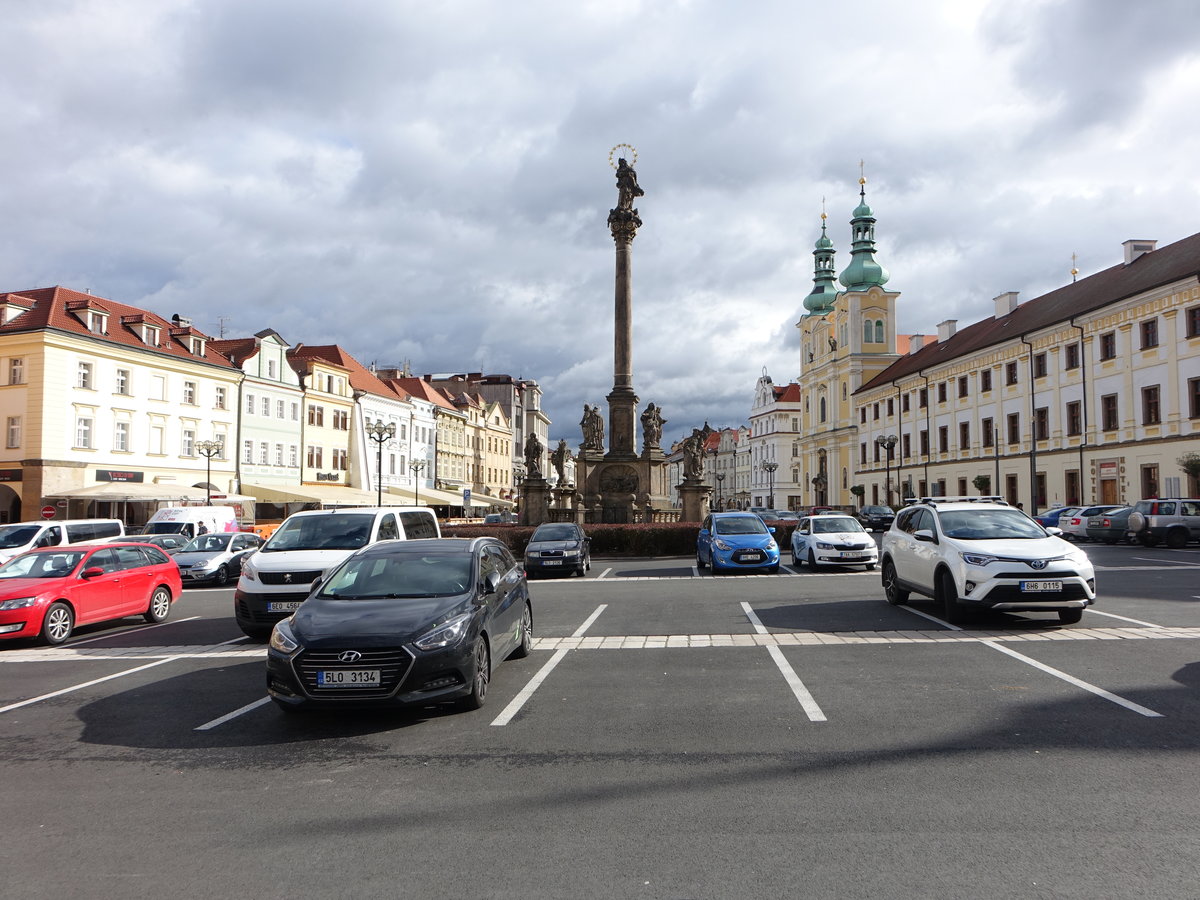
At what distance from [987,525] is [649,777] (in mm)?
8678

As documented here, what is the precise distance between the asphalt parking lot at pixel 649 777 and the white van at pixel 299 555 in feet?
3.32

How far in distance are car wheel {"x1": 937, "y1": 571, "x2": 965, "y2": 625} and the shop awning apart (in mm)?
43290

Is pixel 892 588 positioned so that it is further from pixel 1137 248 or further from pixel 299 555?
pixel 1137 248

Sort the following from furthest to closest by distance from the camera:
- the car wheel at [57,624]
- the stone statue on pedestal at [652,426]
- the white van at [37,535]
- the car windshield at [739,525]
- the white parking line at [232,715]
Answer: the stone statue on pedestal at [652,426], the car windshield at [739,525], the white van at [37,535], the car wheel at [57,624], the white parking line at [232,715]

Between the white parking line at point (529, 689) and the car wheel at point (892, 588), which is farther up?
the car wheel at point (892, 588)

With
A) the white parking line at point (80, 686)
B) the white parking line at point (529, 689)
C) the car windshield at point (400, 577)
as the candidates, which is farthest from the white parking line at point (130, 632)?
the white parking line at point (529, 689)

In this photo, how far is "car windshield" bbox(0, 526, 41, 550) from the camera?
20672 millimetres

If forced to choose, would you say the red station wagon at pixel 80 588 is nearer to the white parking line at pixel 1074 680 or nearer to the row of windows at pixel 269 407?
Result: the white parking line at pixel 1074 680

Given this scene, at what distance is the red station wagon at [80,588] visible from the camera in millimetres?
12477

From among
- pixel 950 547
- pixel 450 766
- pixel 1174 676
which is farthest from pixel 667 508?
pixel 450 766

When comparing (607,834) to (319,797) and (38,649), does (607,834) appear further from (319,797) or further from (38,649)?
(38,649)

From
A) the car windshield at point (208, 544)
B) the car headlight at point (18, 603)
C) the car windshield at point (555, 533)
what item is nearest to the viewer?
the car headlight at point (18, 603)

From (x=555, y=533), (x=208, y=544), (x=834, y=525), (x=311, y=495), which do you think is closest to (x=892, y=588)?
(x=834, y=525)

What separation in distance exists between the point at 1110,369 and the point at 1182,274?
692 cm
